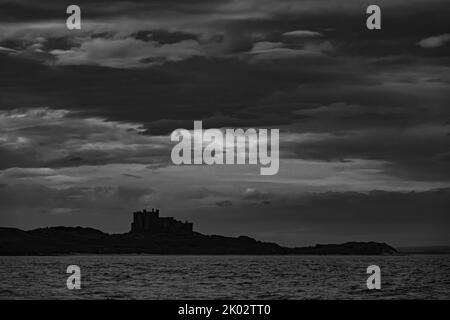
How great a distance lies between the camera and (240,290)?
95312 millimetres

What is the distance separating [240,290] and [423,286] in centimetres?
2650

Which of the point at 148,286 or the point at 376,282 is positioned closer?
the point at 148,286

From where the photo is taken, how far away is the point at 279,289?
98375 mm

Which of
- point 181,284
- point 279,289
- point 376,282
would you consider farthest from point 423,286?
point 181,284
